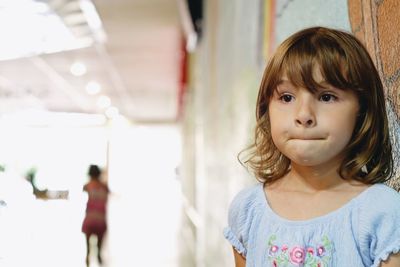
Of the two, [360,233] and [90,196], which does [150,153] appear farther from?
[360,233]

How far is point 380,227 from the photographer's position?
0.76m

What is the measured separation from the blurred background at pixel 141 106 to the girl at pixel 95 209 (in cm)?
29

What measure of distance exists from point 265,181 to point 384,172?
199mm

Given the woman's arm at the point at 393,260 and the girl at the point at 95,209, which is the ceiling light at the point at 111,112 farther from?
the woman's arm at the point at 393,260

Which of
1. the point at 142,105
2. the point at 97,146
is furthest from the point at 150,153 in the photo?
the point at 142,105

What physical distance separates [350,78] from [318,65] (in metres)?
0.04

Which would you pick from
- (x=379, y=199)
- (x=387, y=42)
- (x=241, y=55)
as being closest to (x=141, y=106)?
(x=241, y=55)

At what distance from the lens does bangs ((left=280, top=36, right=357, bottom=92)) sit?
0.81m

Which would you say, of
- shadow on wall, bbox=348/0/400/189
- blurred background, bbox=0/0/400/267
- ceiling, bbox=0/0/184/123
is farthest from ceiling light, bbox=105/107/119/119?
shadow on wall, bbox=348/0/400/189

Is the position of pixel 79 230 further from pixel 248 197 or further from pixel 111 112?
pixel 111 112

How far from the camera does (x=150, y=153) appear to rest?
25.4 m

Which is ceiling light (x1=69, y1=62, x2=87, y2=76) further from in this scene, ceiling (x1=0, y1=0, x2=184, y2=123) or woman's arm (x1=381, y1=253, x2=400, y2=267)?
woman's arm (x1=381, y1=253, x2=400, y2=267)

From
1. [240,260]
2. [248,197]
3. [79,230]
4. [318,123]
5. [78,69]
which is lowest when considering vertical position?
[79,230]

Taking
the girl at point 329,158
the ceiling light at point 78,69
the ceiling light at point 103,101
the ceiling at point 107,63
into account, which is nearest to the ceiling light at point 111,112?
the ceiling at point 107,63
